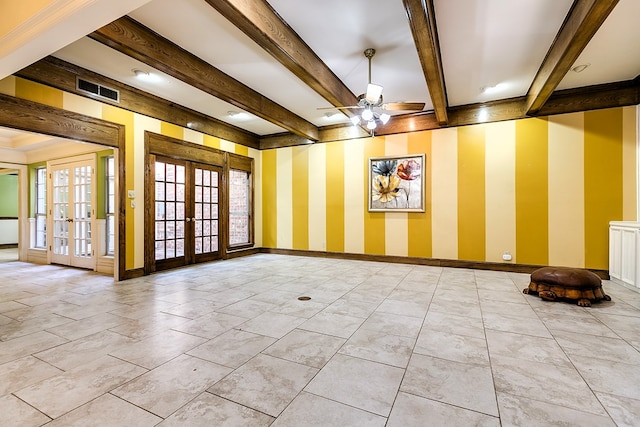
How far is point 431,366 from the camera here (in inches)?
83.3

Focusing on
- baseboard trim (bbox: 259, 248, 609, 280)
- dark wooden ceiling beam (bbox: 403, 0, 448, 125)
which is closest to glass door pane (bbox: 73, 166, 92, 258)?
baseboard trim (bbox: 259, 248, 609, 280)

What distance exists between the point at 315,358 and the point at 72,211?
6514 millimetres

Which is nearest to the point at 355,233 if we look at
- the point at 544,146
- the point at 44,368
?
the point at 544,146

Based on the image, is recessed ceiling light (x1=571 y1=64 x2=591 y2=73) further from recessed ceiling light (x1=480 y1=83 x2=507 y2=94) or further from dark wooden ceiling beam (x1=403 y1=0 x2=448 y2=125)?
dark wooden ceiling beam (x1=403 y1=0 x2=448 y2=125)

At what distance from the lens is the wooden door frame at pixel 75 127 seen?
363cm

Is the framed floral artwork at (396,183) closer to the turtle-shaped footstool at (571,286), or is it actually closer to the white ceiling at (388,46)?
the white ceiling at (388,46)

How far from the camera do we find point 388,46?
3697 millimetres

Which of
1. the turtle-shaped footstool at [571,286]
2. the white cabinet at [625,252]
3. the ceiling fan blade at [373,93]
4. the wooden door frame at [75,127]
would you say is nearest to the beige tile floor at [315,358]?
the turtle-shaped footstool at [571,286]

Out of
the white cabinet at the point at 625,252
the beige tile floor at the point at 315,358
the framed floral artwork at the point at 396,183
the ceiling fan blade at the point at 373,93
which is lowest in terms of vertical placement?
the beige tile floor at the point at 315,358

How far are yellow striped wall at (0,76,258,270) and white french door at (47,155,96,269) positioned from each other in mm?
1355

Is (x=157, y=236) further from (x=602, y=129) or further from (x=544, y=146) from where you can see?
(x=602, y=129)

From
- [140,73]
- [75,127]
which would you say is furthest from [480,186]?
[75,127]

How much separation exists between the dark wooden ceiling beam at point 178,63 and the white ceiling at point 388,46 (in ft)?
0.35

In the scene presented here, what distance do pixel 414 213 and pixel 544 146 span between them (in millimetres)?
2527
